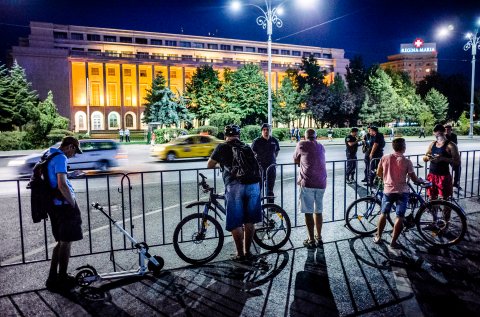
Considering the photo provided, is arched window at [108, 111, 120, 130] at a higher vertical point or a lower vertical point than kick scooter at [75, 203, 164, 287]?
higher

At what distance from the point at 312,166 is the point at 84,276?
3543 mm

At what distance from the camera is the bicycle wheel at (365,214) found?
6691mm

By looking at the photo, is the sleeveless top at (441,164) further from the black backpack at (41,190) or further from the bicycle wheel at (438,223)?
the black backpack at (41,190)

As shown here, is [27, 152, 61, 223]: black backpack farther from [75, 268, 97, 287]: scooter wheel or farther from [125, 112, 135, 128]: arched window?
[125, 112, 135, 128]: arched window

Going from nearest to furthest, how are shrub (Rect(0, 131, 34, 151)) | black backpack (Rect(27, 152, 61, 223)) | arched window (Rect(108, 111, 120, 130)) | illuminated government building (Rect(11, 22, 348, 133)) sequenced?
black backpack (Rect(27, 152, 61, 223)) < shrub (Rect(0, 131, 34, 151)) < illuminated government building (Rect(11, 22, 348, 133)) < arched window (Rect(108, 111, 120, 130))

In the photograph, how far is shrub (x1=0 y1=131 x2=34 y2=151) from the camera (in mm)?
30545

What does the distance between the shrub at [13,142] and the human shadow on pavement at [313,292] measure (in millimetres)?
32076

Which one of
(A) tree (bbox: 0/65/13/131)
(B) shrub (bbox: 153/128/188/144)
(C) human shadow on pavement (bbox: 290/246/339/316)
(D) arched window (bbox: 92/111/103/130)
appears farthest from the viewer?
(D) arched window (bbox: 92/111/103/130)

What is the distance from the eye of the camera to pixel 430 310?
3994 mm

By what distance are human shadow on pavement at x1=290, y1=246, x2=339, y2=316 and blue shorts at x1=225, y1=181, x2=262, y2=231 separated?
1012mm

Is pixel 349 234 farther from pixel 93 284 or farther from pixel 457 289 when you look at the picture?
pixel 93 284

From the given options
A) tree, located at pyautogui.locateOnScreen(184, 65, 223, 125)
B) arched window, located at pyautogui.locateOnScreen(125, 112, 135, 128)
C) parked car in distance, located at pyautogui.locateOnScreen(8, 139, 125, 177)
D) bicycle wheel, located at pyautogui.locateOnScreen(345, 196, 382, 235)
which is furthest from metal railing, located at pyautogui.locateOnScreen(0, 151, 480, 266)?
arched window, located at pyautogui.locateOnScreen(125, 112, 135, 128)

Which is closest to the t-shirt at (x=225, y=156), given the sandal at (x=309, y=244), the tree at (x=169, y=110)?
the sandal at (x=309, y=244)

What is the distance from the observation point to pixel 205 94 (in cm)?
5181
